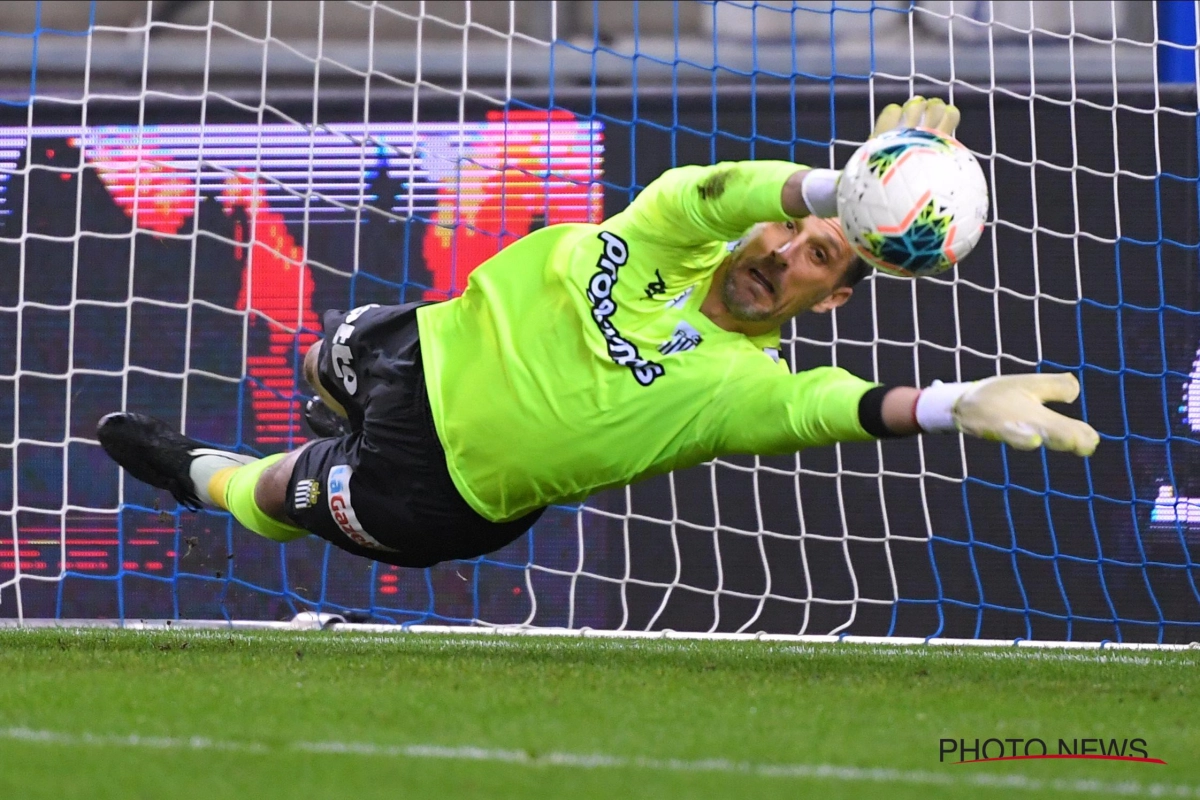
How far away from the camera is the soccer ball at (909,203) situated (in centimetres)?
287

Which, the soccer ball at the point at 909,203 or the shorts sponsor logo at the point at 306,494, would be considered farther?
the shorts sponsor logo at the point at 306,494

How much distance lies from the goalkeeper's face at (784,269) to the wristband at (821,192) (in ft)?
1.09

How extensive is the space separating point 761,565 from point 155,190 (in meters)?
2.72

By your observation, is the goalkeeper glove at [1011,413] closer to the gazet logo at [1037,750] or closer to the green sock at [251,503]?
the gazet logo at [1037,750]

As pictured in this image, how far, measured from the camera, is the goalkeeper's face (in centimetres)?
336

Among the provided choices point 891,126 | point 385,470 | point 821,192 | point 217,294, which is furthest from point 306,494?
point 217,294

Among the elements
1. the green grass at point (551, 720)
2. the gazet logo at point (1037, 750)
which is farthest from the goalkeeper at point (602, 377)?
the gazet logo at point (1037, 750)

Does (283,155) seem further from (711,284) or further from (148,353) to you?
(711,284)

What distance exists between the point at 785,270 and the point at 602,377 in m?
0.48

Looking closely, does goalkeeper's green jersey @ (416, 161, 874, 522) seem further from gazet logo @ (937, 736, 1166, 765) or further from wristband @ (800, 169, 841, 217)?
gazet logo @ (937, 736, 1166, 765)

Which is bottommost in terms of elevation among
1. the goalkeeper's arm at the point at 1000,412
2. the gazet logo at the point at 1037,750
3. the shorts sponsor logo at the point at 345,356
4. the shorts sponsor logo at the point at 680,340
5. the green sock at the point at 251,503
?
the green sock at the point at 251,503

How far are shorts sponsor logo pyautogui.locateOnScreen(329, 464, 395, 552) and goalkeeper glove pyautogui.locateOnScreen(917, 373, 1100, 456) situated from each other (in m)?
1.49

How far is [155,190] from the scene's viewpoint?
19.0ft

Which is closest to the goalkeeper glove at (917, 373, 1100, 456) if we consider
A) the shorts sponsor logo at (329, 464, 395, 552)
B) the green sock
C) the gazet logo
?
the gazet logo
